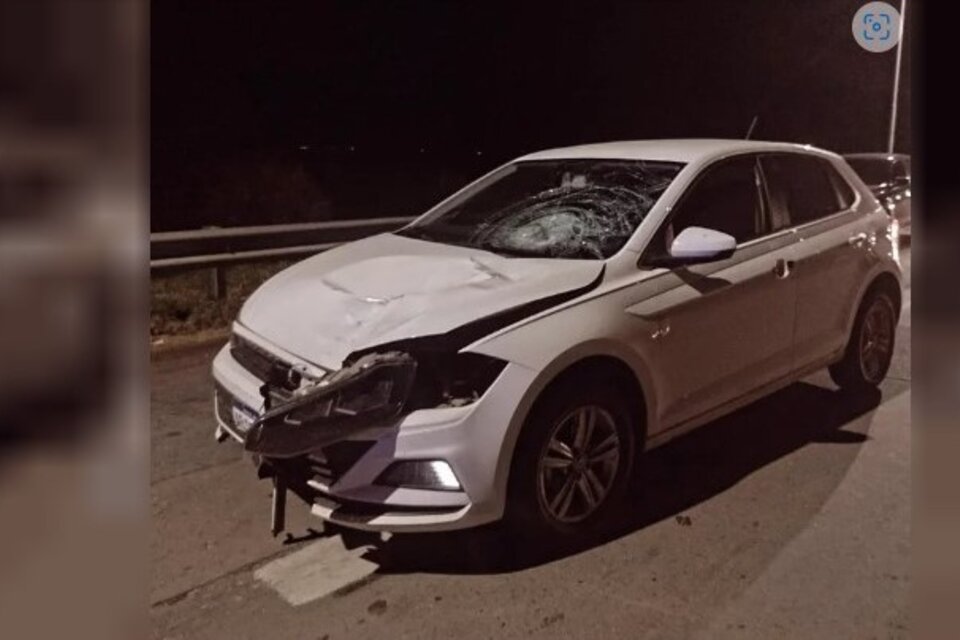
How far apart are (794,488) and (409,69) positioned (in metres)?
9.46

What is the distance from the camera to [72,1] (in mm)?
1542

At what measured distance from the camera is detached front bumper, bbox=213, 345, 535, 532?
330cm

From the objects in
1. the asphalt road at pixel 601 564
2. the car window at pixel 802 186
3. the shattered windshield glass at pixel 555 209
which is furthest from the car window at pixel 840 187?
the asphalt road at pixel 601 564

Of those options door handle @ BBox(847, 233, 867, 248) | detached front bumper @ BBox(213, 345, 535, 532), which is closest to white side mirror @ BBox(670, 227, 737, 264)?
detached front bumper @ BBox(213, 345, 535, 532)

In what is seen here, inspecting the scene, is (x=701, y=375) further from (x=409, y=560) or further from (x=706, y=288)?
(x=409, y=560)

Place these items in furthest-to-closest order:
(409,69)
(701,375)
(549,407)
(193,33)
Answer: (409,69), (193,33), (701,375), (549,407)

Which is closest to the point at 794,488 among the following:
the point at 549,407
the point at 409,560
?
the point at 549,407

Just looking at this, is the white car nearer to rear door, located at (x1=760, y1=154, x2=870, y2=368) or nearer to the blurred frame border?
rear door, located at (x1=760, y1=154, x2=870, y2=368)

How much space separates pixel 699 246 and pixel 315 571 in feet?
6.75

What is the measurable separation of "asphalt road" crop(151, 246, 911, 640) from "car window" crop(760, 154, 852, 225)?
1260mm

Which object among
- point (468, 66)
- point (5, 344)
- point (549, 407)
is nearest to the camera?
point (5, 344)

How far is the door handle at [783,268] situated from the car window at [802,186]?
0.33 meters

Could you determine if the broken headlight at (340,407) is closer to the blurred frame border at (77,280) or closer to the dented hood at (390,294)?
the dented hood at (390,294)

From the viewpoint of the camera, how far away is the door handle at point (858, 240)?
16.6ft
